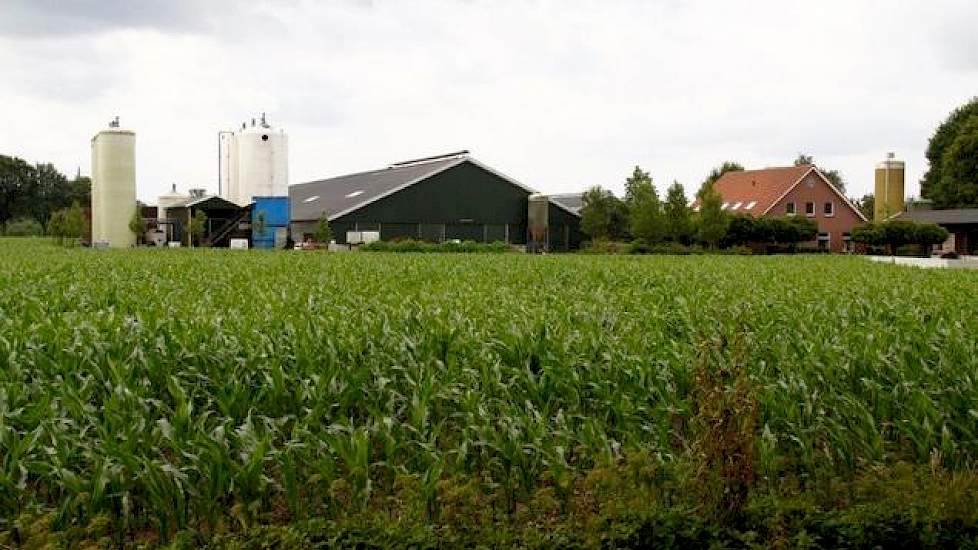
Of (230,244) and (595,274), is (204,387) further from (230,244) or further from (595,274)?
(230,244)

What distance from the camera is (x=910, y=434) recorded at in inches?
273

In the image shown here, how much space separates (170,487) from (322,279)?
14986 millimetres

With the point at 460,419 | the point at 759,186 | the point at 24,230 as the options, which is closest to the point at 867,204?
the point at 759,186

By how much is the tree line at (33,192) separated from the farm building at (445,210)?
5131 centimetres

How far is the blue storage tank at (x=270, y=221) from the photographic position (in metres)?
55.8

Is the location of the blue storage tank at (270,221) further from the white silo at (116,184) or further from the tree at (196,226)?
the white silo at (116,184)

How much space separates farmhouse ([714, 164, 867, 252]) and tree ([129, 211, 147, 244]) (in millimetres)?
37563

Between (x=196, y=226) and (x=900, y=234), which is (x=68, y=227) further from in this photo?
(x=900, y=234)

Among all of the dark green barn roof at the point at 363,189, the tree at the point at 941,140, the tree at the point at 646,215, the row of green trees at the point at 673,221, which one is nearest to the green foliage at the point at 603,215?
the row of green trees at the point at 673,221

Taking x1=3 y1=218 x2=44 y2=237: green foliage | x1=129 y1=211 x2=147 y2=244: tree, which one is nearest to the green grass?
x1=129 y1=211 x2=147 y2=244: tree

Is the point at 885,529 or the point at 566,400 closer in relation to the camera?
the point at 885,529

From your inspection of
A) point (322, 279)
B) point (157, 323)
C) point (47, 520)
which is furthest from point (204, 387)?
point (322, 279)

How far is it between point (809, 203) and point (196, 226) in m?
40.3

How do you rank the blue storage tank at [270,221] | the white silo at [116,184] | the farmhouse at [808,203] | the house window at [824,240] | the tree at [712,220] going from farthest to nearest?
the farmhouse at [808,203]
the house window at [824,240]
the white silo at [116,184]
the blue storage tank at [270,221]
the tree at [712,220]
